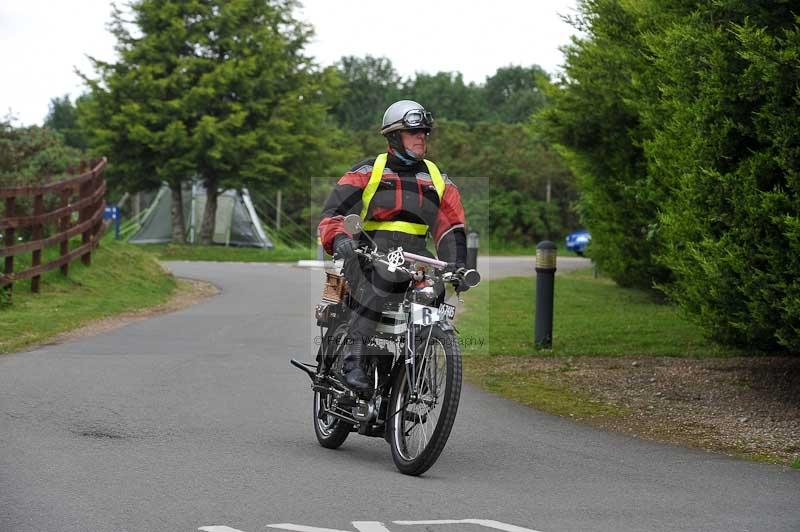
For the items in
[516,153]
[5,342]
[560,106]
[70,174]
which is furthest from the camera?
[516,153]

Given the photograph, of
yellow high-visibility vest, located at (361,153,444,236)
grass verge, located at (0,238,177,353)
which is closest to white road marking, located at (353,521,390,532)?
yellow high-visibility vest, located at (361,153,444,236)

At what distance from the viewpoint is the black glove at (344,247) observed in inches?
276

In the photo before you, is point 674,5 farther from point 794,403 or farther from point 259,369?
point 259,369

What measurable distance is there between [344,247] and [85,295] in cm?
1206

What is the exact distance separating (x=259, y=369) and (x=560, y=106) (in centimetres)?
848

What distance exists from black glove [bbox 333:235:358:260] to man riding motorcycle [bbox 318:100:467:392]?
0.10 ft

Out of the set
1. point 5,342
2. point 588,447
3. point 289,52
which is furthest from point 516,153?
point 588,447

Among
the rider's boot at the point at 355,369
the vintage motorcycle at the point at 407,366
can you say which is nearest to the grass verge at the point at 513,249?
the vintage motorcycle at the point at 407,366

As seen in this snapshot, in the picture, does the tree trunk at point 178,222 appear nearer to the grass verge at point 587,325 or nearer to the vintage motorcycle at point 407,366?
the grass verge at point 587,325

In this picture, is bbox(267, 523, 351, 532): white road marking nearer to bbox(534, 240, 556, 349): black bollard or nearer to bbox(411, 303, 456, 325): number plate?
bbox(411, 303, 456, 325): number plate

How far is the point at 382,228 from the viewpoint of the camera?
7309 mm

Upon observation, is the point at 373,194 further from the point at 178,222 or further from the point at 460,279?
the point at 178,222

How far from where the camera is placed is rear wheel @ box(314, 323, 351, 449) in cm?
757

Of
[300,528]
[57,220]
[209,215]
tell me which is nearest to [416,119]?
[300,528]
